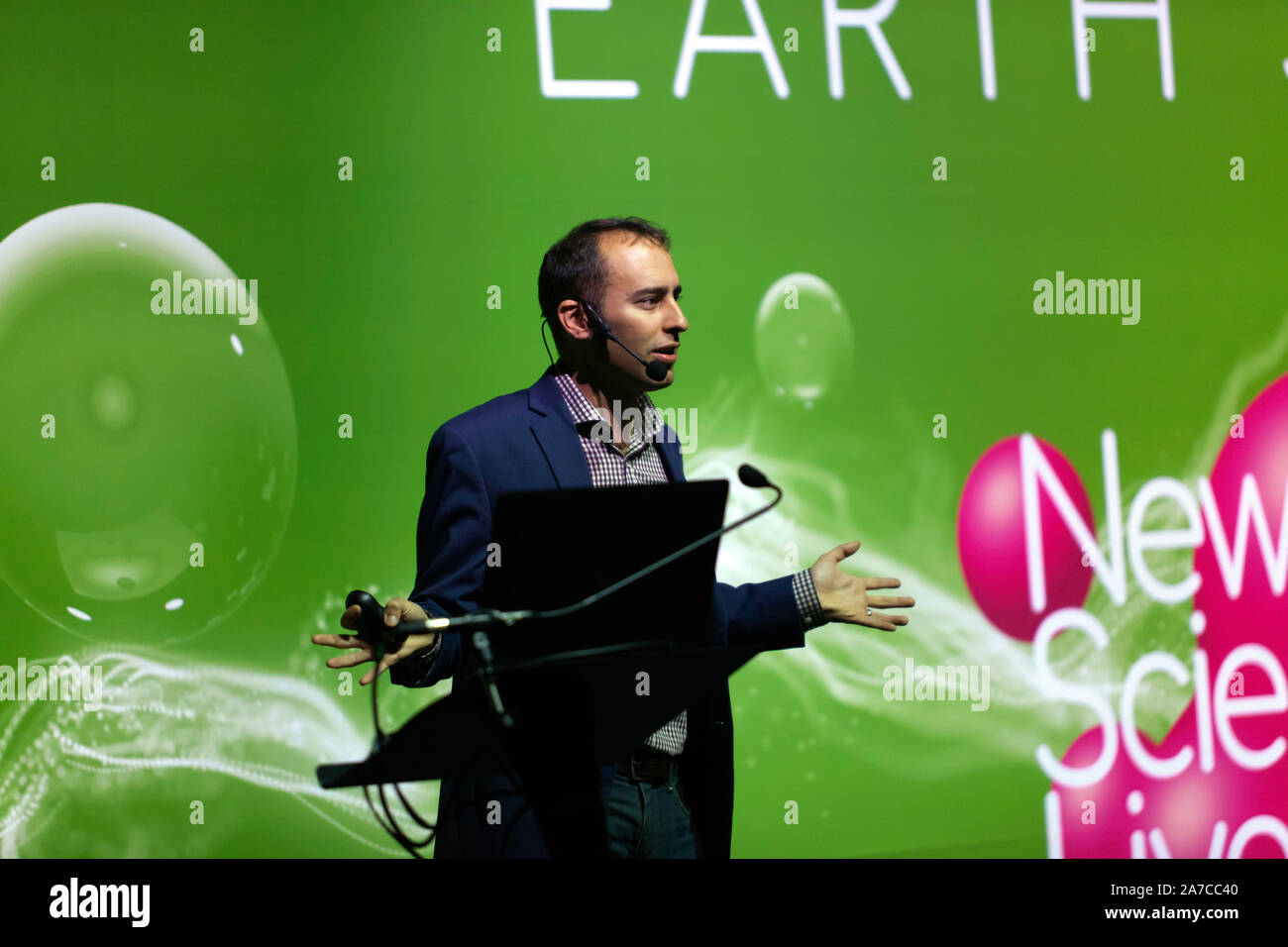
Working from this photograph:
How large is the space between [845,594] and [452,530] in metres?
0.76

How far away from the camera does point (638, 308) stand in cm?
256

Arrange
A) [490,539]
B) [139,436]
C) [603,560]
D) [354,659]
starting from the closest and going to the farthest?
[603,560]
[354,659]
[490,539]
[139,436]

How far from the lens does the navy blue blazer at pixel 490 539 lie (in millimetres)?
2270

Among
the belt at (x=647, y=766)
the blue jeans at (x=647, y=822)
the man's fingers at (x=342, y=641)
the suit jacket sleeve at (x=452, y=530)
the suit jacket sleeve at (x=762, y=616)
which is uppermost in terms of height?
the suit jacket sleeve at (x=452, y=530)

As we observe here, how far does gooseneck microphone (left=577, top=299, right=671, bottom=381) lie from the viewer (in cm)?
244

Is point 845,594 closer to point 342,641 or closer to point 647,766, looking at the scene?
point 647,766

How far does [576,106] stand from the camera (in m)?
3.71

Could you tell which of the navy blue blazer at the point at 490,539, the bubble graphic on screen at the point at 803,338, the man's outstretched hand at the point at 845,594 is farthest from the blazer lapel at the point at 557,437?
the bubble graphic on screen at the point at 803,338

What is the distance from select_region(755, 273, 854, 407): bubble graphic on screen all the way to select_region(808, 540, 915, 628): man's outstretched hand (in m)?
1.57

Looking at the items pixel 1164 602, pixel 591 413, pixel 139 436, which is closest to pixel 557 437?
pixel 591 413

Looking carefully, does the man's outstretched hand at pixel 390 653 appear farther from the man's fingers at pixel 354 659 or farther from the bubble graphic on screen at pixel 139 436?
the bubble graphic on screen at pixel 139 436

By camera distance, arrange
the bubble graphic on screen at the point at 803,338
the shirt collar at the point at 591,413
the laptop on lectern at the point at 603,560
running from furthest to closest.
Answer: the bubble graphic on screen at the point at 803,338 < the shirt collar at the point at 591,413 < the laptop on lectern at the point at 603,560

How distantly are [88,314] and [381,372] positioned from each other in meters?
0.90
